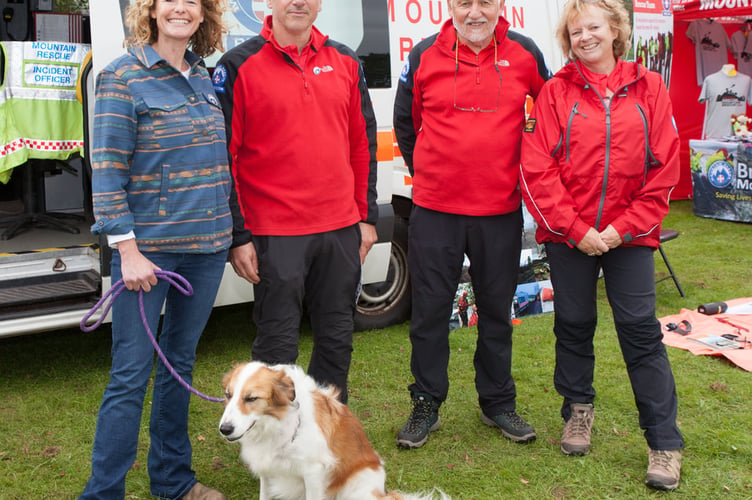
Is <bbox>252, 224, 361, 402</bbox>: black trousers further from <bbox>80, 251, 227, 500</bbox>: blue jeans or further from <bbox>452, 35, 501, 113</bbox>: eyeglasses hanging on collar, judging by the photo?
<bbox>452, 35, 501, 113</bbox>: eyeglasses hanging on collar

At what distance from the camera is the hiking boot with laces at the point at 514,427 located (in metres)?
3.50

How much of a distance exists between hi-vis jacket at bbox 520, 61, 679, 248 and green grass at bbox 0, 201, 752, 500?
1074mm

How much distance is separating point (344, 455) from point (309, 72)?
1528mm

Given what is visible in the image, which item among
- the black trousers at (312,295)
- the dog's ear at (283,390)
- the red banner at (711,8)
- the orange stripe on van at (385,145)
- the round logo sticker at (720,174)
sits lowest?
the dog's ear at (283,390)

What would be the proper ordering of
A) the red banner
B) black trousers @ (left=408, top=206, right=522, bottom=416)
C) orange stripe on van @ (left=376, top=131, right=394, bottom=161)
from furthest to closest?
the red banner → orange stripe on van @ (left=376, top=131, right=394, bottom=161) → black trousers @ (left=408, top=206, right=522, bottom=416)

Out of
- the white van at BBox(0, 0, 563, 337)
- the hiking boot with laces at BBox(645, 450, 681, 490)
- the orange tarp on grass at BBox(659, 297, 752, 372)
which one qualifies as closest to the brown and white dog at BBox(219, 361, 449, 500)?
the hiking boot with laces at BBox(645, 450, 681, 490)

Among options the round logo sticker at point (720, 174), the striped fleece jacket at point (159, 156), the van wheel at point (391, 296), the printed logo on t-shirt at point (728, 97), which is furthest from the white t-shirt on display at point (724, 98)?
the striped fleece jacket at point (159, 156)

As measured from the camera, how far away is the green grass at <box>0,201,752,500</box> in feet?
10.3

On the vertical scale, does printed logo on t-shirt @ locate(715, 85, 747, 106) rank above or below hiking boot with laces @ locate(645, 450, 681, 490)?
above

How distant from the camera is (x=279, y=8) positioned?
9.23 feet

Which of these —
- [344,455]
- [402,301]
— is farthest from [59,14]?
[344,455]

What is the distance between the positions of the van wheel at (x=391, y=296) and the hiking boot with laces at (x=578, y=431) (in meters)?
2.11

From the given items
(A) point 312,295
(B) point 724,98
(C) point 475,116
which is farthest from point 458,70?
Result: (B) point 724,98

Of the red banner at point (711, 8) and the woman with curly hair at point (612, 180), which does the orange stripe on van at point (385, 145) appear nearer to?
the woman with curly hair at point (612, 180)
